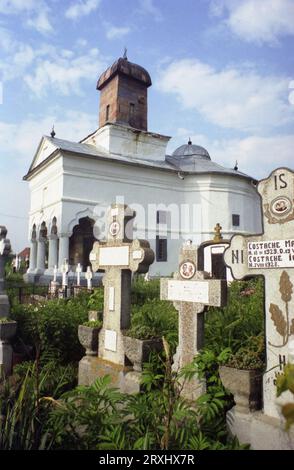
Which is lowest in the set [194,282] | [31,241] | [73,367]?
[73,367]

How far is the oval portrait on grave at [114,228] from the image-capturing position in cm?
519

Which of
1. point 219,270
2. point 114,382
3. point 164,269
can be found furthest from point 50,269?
point 114,382

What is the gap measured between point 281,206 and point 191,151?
88.6 ft

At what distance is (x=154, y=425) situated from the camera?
292cm

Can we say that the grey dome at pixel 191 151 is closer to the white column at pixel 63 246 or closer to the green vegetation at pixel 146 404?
the white column at pixel 63 246

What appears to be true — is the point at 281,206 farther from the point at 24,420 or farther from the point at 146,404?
the point at 24,420

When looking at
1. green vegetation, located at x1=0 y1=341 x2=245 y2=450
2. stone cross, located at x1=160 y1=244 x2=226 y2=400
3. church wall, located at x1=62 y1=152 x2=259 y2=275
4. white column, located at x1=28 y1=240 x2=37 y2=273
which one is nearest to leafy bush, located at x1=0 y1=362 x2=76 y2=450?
green vegetation, located at x1=0 y1=341 x2=245 y2=450

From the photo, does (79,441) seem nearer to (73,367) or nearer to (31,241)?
(73,367)

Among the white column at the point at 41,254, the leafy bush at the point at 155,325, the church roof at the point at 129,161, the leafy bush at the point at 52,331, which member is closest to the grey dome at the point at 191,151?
the church roof at the point at 129,161

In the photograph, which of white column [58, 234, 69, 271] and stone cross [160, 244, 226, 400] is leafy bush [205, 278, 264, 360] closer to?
stone cross [160, 244, 226, 400]

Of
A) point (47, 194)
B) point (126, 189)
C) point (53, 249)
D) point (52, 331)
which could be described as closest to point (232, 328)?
point (52, 331)

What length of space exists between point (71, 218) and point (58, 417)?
640 inches
